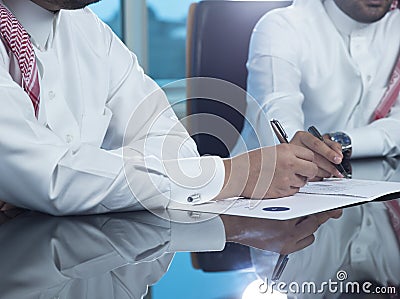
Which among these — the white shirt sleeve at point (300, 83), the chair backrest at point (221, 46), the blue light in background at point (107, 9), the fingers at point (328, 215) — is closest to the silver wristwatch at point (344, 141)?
the white shirt sleeve at point (300, 83)

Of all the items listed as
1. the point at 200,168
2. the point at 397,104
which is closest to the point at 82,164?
the point at 200,168

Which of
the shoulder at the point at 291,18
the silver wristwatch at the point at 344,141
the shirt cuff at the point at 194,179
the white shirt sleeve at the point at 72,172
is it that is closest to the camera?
the white shirt sleeve at the point at 72,172

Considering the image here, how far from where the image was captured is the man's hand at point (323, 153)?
44.2 inches

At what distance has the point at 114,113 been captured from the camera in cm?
125

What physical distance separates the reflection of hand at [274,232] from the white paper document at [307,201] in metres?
0.02

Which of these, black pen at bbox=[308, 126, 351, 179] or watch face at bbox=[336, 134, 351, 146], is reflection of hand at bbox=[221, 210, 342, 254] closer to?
black pen at bbox=[308, 126, 351, 179]

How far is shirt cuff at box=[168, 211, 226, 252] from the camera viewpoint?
715mm

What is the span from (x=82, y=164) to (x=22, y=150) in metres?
0.08

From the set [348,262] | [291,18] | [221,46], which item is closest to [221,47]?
[221,46]

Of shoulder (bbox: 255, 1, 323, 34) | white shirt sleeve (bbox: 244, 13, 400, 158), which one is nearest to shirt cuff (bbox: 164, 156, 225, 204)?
white shirt sleeve (bbox: 244, 13, 400, 158)

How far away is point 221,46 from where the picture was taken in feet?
6.58

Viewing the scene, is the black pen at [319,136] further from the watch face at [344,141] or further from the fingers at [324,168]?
the watch face at [344,141]

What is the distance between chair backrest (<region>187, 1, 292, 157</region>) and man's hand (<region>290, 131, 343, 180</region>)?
30.5 inches

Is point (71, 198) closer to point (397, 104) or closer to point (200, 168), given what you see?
point (200, 168)
